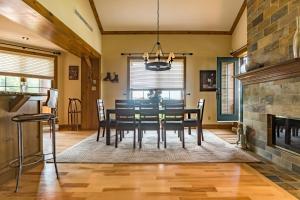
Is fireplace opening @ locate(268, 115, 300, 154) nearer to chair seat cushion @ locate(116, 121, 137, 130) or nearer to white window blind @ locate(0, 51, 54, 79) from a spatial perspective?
chair seat cushion @ locate(116, 121, 137, 130)

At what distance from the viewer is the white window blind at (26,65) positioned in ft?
22.5

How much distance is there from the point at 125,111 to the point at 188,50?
382 cm

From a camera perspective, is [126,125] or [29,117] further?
[126,125]

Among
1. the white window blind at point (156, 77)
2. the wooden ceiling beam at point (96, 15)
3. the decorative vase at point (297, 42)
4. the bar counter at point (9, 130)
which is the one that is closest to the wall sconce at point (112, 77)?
the white window blind at point (156, 77)

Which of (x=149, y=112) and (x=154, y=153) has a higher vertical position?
(x=149, y=112)

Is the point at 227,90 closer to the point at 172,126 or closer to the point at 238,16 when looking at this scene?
the point at 238,16

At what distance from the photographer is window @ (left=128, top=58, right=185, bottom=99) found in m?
7.97

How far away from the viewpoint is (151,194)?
8.39 feet

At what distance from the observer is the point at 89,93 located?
779 centimetres

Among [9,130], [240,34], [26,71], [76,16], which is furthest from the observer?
[26,71]

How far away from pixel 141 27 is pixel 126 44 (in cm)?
67

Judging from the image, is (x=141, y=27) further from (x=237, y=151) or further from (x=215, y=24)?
(x=237, y=151)

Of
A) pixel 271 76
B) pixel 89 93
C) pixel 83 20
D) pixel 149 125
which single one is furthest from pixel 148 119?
pixel 89 93

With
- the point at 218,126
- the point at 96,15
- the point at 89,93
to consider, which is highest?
the point at 96,15
